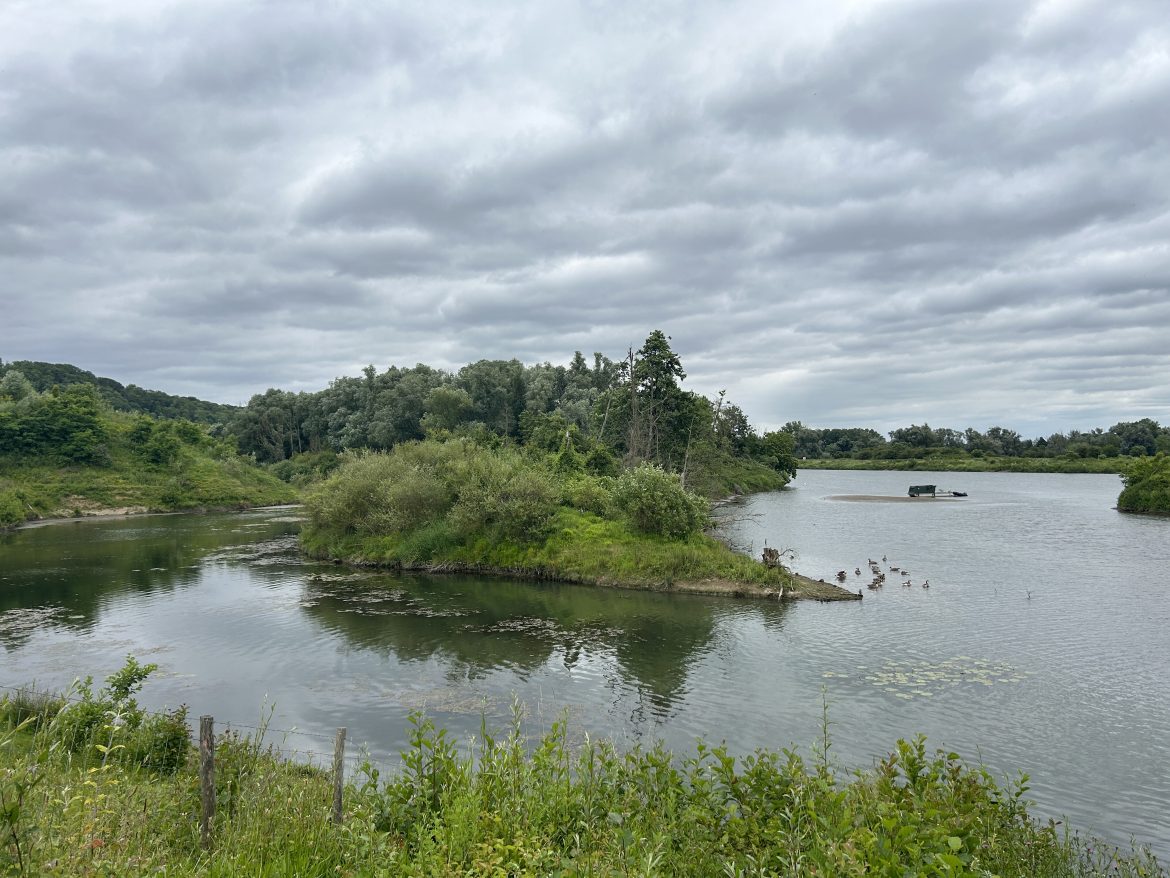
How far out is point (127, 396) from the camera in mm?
177375

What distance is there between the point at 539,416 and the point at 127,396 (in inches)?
5455

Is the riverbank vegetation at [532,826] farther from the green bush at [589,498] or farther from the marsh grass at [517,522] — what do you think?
the green bush at [589,498]

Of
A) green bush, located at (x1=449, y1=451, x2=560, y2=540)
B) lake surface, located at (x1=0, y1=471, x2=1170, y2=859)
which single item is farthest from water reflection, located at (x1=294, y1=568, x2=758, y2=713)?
green bush, located at (x1=449, y1=451, x2=560, y2=540)

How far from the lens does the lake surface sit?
17.9m

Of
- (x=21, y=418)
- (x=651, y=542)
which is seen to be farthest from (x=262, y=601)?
(x=21, y=418)

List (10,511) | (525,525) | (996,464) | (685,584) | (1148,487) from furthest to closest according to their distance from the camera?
(996,464)
(1148,487)
(10,511)
(525,525)
(685,584)

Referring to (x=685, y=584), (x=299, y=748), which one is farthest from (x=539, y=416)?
(x=299, y=748)

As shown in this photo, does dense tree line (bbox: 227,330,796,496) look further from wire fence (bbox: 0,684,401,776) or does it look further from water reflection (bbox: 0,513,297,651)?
wire fence (bbox: 0,684,401,776)

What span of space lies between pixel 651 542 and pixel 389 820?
31.9 m

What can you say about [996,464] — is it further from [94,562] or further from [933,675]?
[94,562]

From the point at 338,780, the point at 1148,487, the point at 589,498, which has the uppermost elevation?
the point at 589,498

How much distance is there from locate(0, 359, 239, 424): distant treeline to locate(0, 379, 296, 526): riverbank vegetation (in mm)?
65239

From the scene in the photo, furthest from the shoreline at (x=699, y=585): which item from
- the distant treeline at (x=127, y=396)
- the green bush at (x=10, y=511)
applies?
the distant treeline at (x=127, y=396)

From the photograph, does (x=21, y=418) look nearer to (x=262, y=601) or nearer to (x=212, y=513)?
(x=212, y=513)
